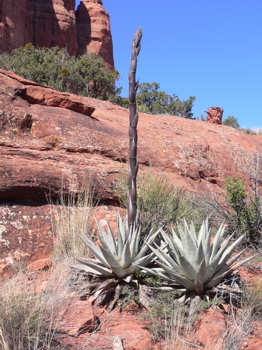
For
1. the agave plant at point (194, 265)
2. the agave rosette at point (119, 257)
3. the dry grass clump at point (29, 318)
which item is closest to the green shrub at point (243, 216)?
the agave plant at point (194, 265)

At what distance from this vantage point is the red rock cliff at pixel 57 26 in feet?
106

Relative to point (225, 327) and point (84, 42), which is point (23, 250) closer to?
point (225, 327)

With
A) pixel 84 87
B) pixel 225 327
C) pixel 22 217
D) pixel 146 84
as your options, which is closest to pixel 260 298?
pixel 225 327

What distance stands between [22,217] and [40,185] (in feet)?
1.78

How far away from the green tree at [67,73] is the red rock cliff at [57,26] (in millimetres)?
8529

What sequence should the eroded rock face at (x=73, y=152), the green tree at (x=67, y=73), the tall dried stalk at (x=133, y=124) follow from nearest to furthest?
1. the tall dried stalk at (x=133, y=124)
2. the eroded rock face at (x=73, y=152)
3. the green tree at (x=67, y=73)

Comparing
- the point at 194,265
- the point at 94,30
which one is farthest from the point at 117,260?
the point at 94,30

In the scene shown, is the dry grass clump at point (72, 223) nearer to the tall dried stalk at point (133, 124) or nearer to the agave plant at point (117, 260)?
the agave plant at point (117, 260)

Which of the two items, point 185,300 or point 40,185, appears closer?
point 185,300

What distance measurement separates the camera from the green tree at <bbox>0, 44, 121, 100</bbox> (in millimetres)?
21328

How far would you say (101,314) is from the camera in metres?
3.49

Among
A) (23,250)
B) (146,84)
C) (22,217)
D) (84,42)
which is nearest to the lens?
(23,250)

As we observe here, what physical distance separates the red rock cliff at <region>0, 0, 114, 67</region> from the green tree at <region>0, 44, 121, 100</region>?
853 cm

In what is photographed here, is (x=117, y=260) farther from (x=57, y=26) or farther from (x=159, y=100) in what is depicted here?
(x=57, y=26)
